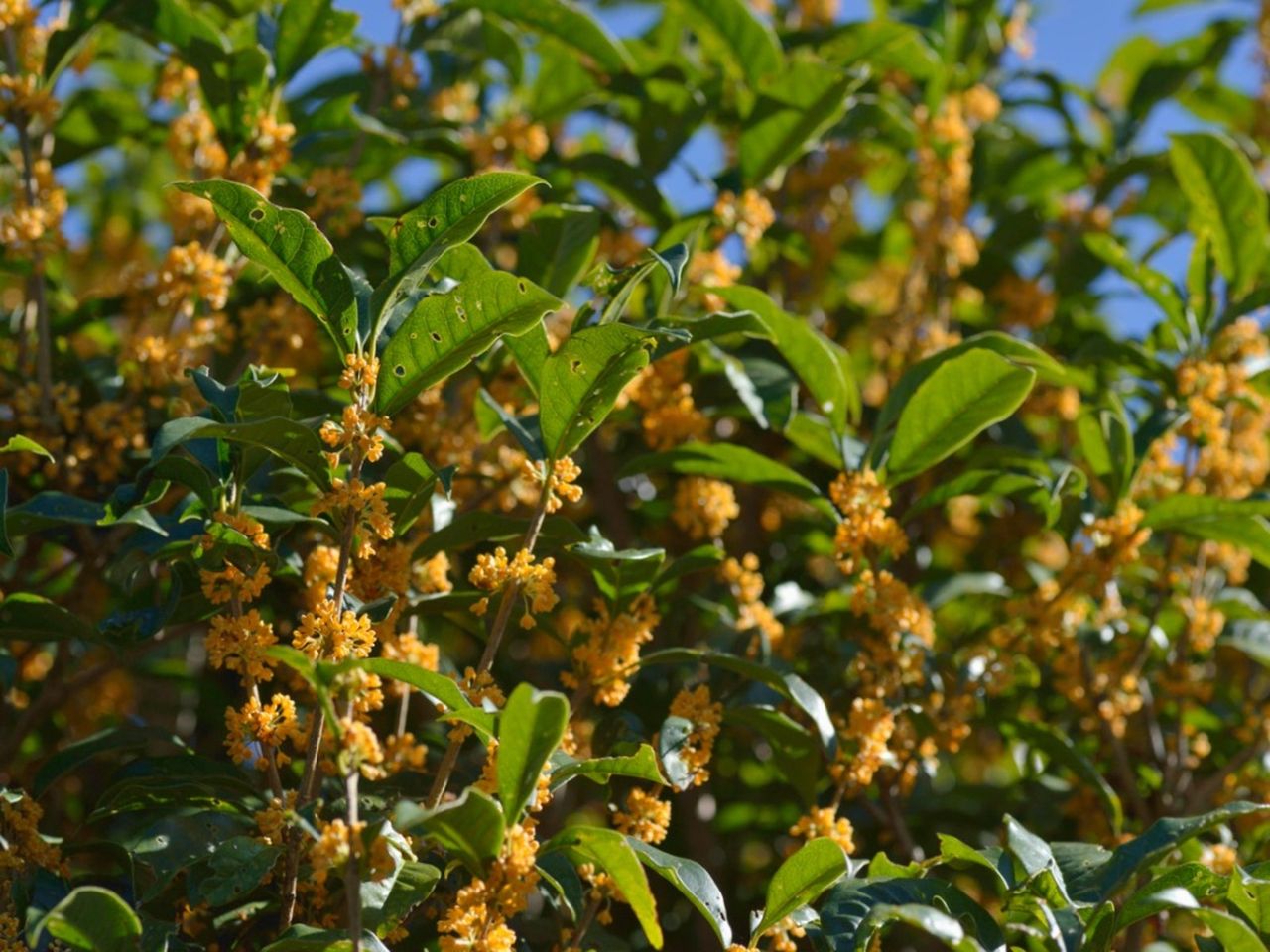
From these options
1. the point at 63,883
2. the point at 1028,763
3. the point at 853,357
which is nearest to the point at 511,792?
→ the point at 63,883

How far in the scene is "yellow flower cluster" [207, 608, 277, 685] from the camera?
1.60 metres

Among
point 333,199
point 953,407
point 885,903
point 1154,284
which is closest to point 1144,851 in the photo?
point 885,903

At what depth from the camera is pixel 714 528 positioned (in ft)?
7.30

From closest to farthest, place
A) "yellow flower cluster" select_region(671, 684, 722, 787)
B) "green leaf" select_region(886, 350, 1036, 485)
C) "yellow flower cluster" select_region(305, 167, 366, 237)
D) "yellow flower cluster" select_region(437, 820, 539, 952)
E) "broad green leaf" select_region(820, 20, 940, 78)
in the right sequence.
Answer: "yellow flower cluster" select_region(437, 820, 539, 952) → "yellow flower cluster" select_region(671, 684, 722, 787) → "green leaf" select_region(886, 350, 1036, 485) → "yellow flower cluster" select_region(305, 167, 366, 237) → "broad green leaf" select_region(820, 20, 940, 78)

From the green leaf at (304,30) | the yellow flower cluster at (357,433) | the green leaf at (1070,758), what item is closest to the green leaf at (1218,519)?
the green leaf at (1070,758)

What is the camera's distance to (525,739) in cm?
140

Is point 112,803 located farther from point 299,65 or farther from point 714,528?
point 299,65

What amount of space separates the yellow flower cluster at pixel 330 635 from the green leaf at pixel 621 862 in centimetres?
30

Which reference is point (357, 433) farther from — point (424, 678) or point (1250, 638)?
point (1250, 638)

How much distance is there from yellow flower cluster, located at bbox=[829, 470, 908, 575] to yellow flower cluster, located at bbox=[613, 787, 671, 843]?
48 cm

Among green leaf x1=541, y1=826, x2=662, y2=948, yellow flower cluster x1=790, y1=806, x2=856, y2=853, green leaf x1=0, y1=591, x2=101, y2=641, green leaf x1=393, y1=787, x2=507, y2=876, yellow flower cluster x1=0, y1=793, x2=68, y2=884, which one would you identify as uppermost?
Answer: green leaf x1=0, y1=591, x2=101, y2=641

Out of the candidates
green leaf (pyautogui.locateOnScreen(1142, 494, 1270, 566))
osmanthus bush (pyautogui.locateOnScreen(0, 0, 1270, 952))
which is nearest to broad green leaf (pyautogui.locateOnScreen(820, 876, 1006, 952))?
osmanthus bush (pyautogui.locateOnScreen(0, 0, 1270, 952))

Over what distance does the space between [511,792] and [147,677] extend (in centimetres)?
165

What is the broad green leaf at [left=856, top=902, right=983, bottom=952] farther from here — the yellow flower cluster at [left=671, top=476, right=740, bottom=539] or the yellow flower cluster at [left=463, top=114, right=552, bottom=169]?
the yellow flower cluster at [left=463, top=114, right=552, bottom=169]
